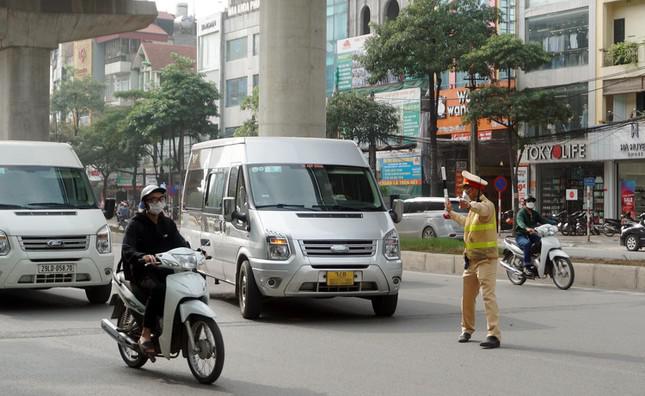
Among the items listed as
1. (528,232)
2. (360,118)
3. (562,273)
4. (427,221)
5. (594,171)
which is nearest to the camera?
(562,273)

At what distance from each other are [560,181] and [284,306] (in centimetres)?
3010

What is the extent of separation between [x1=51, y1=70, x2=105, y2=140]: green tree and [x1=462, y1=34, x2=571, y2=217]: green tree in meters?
43.6

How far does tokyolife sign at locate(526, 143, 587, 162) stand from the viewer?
39281 millimetres

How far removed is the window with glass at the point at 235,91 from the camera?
6414cm

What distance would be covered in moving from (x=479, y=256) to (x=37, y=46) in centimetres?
2522

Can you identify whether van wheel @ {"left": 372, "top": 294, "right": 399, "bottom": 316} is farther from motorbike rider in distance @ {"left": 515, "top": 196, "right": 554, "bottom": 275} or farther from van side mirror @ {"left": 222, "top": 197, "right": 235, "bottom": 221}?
motorbike rider in distance @ {"left": 515, "top": 196, "right": 554, "bottom": 275}

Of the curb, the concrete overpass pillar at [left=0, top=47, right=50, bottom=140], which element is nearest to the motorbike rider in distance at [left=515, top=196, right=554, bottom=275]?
the curb

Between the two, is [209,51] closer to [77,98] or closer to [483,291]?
[77,98]

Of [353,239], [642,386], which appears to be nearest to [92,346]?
[353,239]

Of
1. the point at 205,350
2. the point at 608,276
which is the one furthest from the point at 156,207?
the point at 608,276

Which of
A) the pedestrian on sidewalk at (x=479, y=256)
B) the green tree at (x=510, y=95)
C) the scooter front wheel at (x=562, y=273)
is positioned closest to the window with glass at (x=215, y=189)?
the pedestrian on sidewalk at (x=479, y=256)

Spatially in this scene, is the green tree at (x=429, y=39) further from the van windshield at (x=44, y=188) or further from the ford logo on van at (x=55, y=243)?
the ford logo on van at (x=55, y=243)

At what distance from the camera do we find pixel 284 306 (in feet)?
43.4

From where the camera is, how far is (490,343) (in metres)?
9.58
